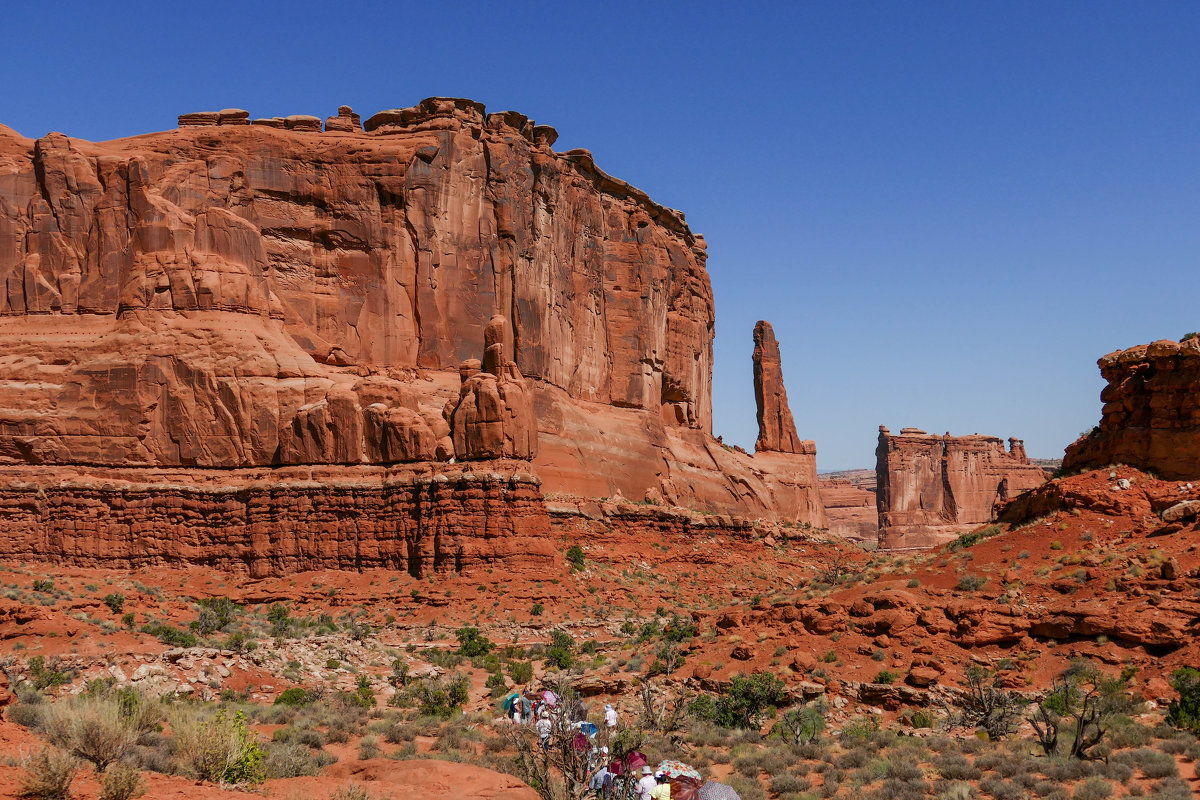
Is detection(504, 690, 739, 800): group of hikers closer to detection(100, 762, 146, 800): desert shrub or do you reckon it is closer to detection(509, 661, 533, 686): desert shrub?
detection(100, 762, 146, 800): desert shrub

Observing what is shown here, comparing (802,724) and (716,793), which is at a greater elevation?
(716,793)

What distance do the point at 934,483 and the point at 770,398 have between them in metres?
A: 40.4

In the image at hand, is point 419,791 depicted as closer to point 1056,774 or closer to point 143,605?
point 1056,774

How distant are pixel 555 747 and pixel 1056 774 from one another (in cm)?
746

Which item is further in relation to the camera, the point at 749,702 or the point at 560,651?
the point at 560,651

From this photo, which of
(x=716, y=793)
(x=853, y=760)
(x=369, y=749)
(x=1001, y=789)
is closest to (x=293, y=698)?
(x=369, y=749)

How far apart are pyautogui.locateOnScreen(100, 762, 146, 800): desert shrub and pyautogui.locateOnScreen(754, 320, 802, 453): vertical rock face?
6885cm

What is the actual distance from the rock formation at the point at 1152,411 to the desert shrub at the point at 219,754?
20.9 meters

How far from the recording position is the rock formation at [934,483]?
11112 cm

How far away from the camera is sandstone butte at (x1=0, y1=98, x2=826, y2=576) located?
131ft

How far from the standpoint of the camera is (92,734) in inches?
513

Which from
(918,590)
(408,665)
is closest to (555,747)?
(918,590)

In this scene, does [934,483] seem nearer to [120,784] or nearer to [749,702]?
[749,702]

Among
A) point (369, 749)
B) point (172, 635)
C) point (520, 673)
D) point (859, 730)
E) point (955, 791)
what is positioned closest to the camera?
point (955, 791)
